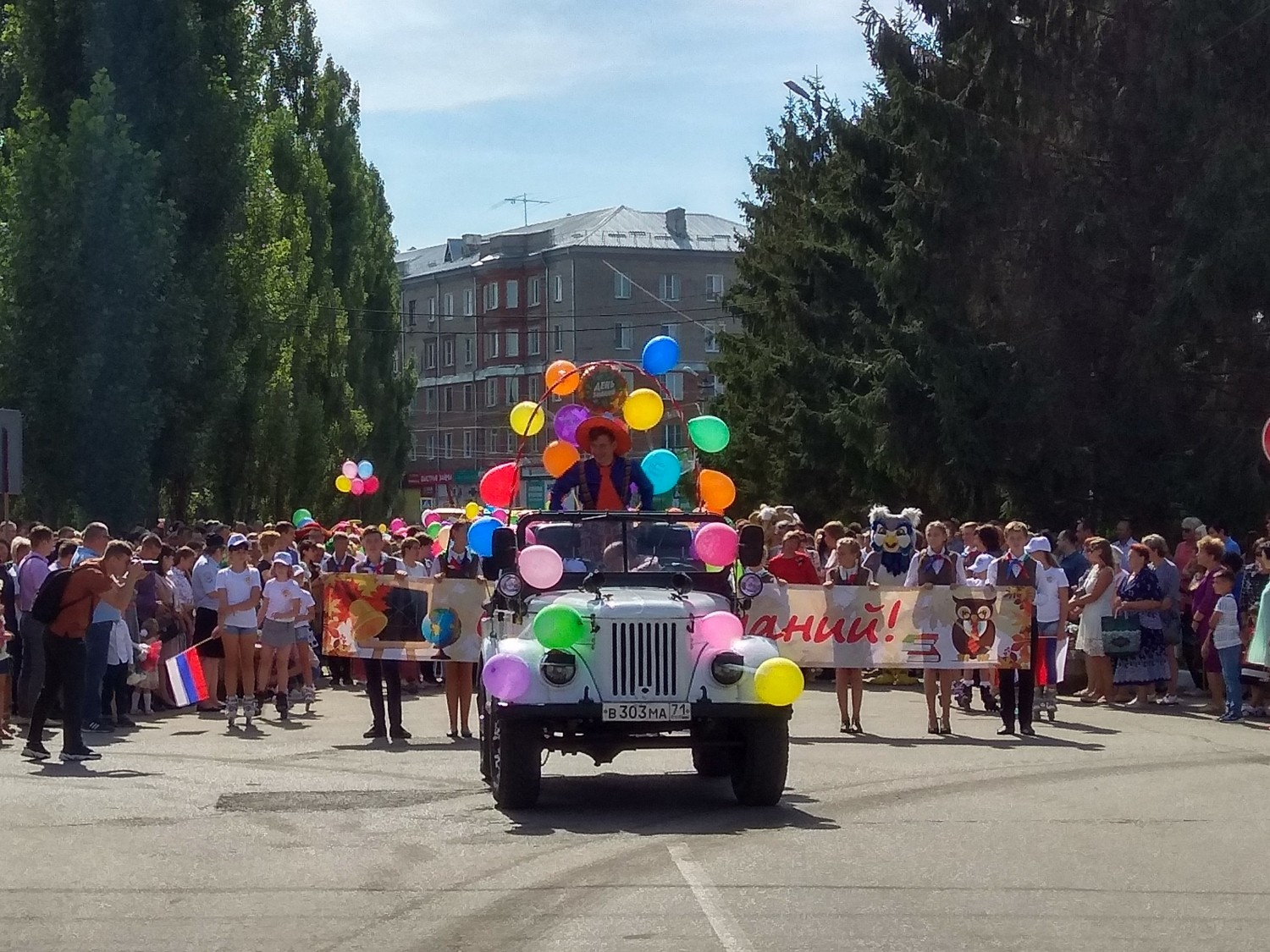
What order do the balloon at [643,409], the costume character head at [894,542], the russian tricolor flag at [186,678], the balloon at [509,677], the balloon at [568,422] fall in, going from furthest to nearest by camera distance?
the costume character head at [894,542] → the russian tricolor flag at [186,678] → the balloon at [568,422] → the balloon at [643,409] → the balloon at [509,677]

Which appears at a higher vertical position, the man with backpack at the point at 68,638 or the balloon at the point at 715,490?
the balloon at the point at 715,490

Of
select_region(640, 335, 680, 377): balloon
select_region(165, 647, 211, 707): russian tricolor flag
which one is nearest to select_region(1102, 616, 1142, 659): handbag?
select_region(640, 335, 680, 377): balloon

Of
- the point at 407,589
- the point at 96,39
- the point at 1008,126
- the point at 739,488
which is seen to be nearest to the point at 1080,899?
the point at 407,589

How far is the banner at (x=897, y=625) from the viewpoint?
17891 mm

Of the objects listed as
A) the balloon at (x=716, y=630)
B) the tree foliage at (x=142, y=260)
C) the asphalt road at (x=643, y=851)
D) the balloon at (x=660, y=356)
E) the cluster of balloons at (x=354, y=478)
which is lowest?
the asphalt road at (x=643, y=851)

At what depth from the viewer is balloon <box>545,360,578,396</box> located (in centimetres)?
1608

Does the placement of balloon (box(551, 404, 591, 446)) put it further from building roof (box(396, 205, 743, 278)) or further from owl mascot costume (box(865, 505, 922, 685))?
building roof (box(396, 205, 743, 278))

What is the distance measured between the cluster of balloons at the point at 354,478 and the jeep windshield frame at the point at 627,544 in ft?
113

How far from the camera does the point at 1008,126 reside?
29.6m

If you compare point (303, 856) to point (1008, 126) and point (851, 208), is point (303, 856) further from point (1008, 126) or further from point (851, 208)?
point (851, 208)

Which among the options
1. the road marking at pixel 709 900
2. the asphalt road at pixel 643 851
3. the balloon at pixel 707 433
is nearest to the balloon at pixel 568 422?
the balloon at pixel 707 433

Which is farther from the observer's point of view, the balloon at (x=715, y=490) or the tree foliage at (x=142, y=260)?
the tree foliage at (x=142, y=260)

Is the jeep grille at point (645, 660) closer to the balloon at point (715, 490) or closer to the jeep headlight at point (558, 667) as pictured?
the jeep headlight at point (558, 667)

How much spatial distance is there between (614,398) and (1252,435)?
46.2ft
